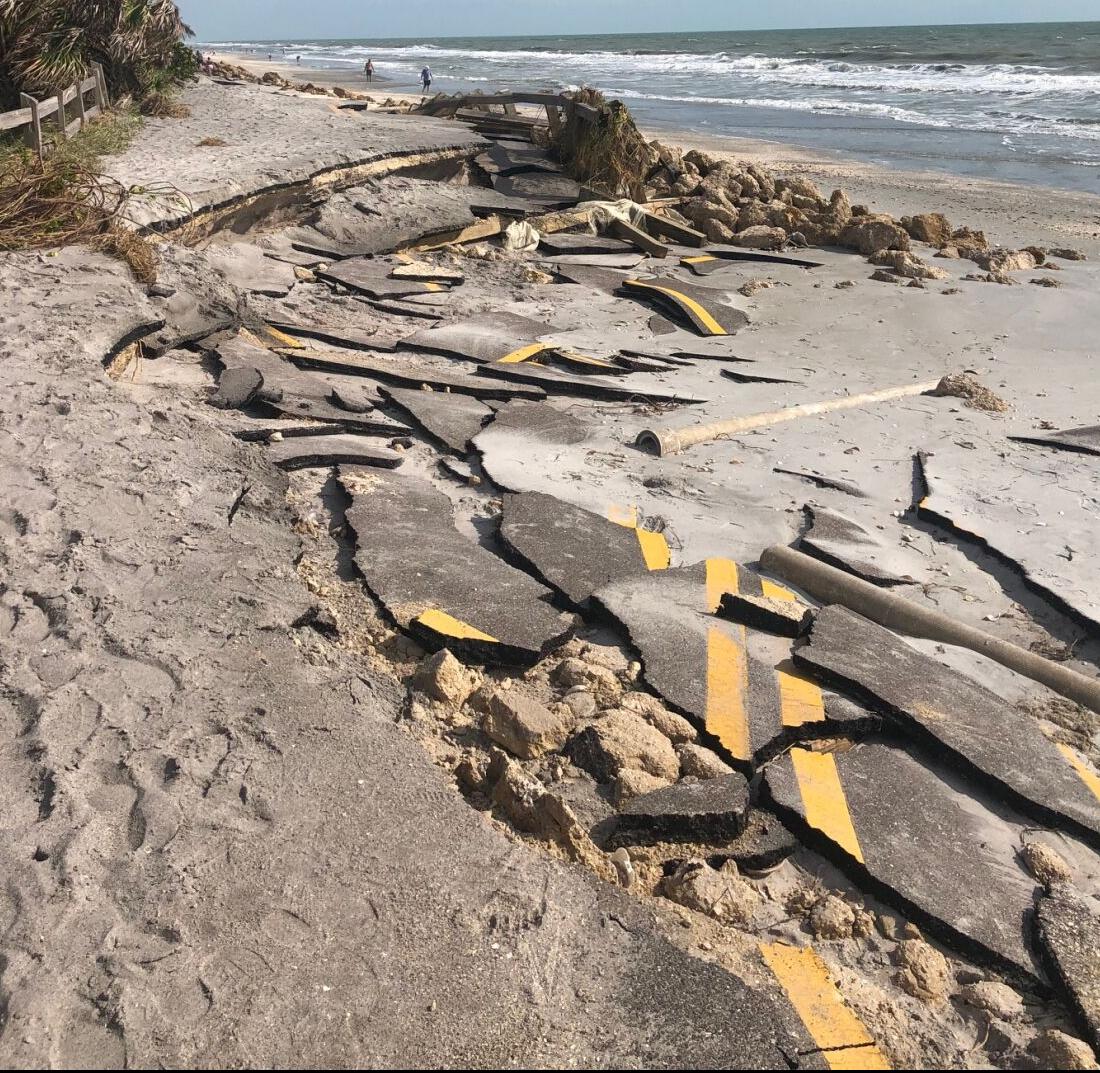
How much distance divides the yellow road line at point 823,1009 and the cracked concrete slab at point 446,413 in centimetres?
352

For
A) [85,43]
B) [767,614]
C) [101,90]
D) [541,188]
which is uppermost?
[85,43]

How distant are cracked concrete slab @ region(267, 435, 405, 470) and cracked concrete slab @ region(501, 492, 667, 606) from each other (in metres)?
0.80

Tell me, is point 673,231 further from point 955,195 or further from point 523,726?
point 523,726

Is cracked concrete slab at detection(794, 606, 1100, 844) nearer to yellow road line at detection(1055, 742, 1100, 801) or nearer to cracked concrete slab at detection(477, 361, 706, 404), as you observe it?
yellow road line at detection(1055, 742, 1100, 801)

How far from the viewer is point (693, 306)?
8445 mm

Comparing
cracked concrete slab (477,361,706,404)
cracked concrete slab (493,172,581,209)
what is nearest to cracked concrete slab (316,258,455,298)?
cracked concrete slab (477,361,706,404)

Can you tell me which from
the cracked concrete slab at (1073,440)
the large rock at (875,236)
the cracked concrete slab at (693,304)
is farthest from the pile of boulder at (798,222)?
the cracked concrete slab at (1073,440)

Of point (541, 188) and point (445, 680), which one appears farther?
point (541, 188)

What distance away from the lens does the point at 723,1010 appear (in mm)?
2031

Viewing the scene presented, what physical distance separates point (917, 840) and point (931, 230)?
10.0 metres

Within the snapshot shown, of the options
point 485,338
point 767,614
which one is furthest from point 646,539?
point 485,338

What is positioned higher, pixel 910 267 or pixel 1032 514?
pixel 910 267

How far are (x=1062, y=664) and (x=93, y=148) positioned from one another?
382 inches

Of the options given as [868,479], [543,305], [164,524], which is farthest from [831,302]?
[164,524]
